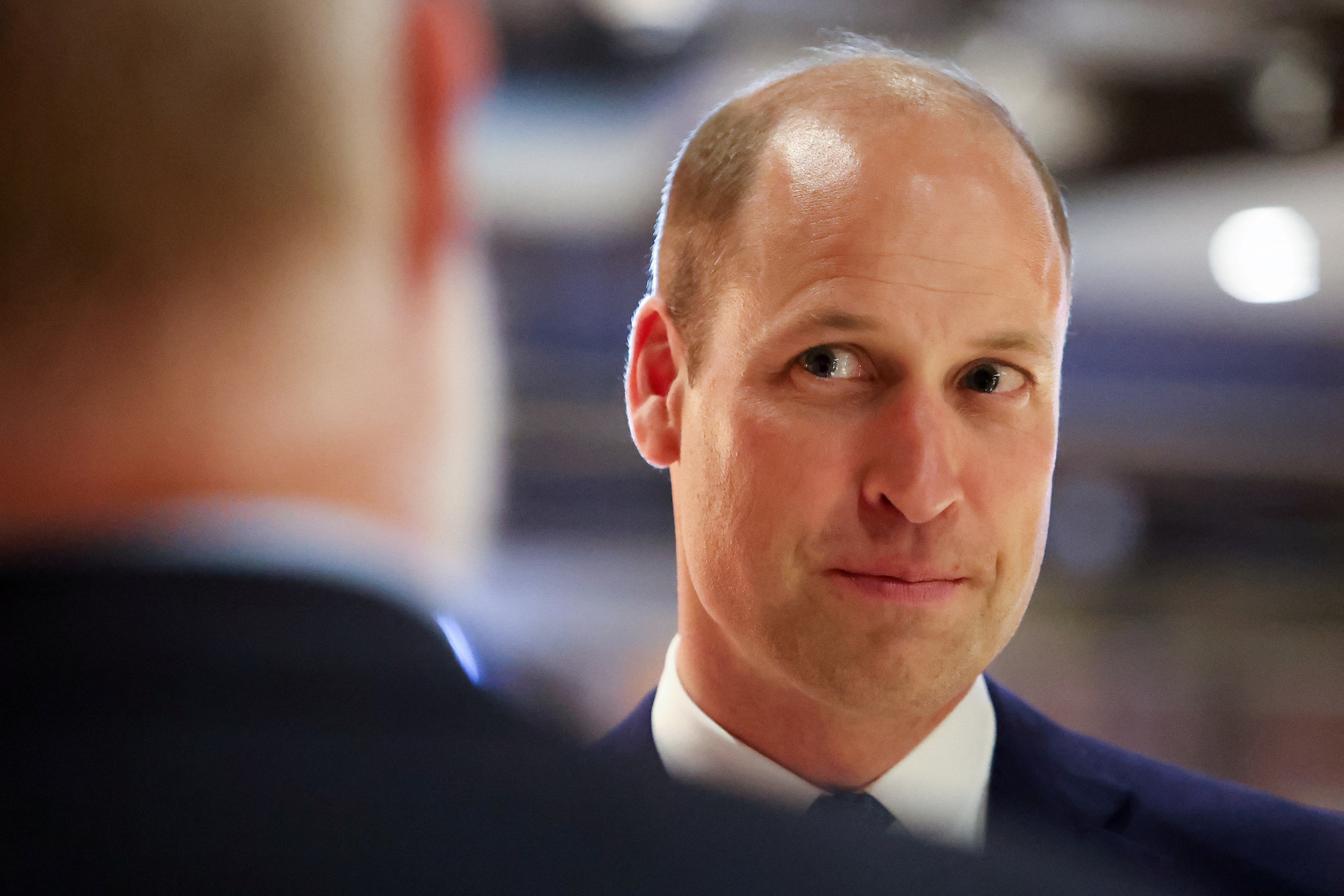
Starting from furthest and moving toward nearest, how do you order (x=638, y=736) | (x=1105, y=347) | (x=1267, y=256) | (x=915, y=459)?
(x=1105, y=347), (x=1267, y=256), (x=638, y=736), (x=915, y=459)

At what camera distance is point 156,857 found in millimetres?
484

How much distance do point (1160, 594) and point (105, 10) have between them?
6622mm

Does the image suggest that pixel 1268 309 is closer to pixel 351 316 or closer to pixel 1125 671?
pixel 1125 671

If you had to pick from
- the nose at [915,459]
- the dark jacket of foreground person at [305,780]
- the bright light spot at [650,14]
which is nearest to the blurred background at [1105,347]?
the bright light spot at [650,14]

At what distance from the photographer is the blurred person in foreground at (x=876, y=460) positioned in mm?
1004

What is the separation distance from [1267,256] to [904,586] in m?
3.73

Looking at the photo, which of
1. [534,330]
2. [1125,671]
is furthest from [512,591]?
[1125,671]

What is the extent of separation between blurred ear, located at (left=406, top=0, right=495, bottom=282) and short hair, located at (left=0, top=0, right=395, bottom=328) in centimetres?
4

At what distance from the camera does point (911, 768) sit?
3.61 ft

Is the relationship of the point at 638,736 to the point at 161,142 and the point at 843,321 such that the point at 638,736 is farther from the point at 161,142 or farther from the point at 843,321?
the point at 161,142

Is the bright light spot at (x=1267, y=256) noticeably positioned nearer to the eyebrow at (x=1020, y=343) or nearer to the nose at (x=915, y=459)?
the eyebrow at (x=1020, y=343)

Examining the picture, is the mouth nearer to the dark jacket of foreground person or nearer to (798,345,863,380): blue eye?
(798,345,863,380): blue eye

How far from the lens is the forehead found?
3.30 ft

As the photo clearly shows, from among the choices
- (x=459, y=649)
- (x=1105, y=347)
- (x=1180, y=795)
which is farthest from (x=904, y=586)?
(x=1105, y=347)
